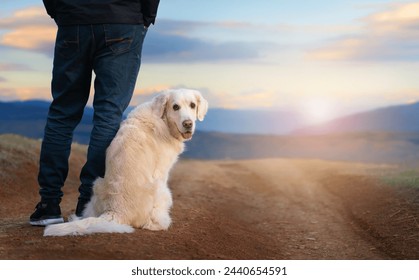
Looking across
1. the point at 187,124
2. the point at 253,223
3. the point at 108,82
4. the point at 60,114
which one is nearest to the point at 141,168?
the point at 187,124

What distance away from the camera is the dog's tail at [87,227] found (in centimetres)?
544

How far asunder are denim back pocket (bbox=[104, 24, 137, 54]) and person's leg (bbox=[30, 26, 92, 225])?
33cm

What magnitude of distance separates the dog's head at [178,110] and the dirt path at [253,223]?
1.06 meters

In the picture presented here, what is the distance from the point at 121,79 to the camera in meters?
5.99

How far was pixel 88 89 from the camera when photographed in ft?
21.0

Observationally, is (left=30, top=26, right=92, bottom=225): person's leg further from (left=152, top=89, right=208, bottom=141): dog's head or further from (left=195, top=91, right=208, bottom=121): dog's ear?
(left=195, top=91, right=208, bottom=121): dog's ear

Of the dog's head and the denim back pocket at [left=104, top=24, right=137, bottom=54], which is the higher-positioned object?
the denim back pocket at [left=104, top=24, right=137, bottom=54]

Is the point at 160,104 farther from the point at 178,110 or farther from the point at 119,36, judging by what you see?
the point at 119,36

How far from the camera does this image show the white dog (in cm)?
570

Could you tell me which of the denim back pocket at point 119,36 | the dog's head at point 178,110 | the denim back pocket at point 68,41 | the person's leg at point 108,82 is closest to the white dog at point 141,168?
the dog's head at point 178,110

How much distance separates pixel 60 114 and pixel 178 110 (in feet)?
4.43

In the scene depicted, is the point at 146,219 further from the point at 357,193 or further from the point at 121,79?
the point at 357,193

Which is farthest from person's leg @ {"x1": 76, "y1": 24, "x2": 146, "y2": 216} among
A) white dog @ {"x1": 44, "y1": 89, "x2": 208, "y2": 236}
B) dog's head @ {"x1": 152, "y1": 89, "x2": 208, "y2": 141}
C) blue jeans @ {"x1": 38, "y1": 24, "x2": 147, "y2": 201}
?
dog's head @ {"x1": 152, "y1": 89, "x2": 208, "y2": 141}

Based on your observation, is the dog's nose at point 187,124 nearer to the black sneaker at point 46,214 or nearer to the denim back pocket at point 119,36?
the denim back pocket at point 119,36
